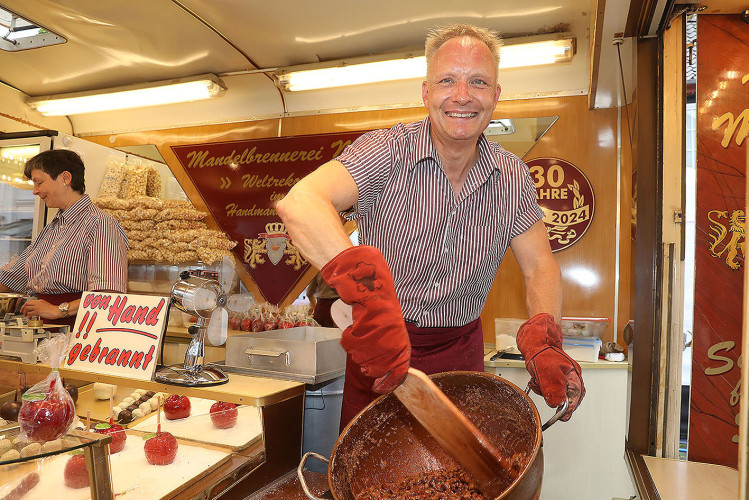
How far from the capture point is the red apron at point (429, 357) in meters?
1.62

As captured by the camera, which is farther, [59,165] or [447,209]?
[59,165]

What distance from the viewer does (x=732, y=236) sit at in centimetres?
186

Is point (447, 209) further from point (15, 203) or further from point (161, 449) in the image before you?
point (15, 203)

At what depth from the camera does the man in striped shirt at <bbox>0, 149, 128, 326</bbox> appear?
3.16 metres

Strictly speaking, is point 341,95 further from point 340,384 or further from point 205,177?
point 340,384

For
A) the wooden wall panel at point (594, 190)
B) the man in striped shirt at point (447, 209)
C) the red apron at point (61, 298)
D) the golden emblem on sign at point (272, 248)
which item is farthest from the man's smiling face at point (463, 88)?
the golden emblem on sign at point (272, 248)

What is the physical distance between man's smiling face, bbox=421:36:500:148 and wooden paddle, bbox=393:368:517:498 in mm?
703

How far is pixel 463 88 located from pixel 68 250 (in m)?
2.64

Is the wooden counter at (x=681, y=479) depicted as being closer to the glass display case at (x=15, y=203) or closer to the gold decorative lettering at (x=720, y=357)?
the gold decorative lettering at (x=720, y=357)

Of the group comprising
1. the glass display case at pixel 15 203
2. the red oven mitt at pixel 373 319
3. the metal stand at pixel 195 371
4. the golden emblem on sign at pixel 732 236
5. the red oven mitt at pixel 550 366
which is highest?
the glass display case at pixel 15 203

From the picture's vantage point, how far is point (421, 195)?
159cm

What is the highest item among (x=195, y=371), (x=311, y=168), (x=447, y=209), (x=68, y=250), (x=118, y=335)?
(x=311, y=168)

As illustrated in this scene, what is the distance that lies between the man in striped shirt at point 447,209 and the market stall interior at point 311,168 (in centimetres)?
10

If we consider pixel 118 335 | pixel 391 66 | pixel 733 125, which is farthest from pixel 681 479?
pixel 391 66
